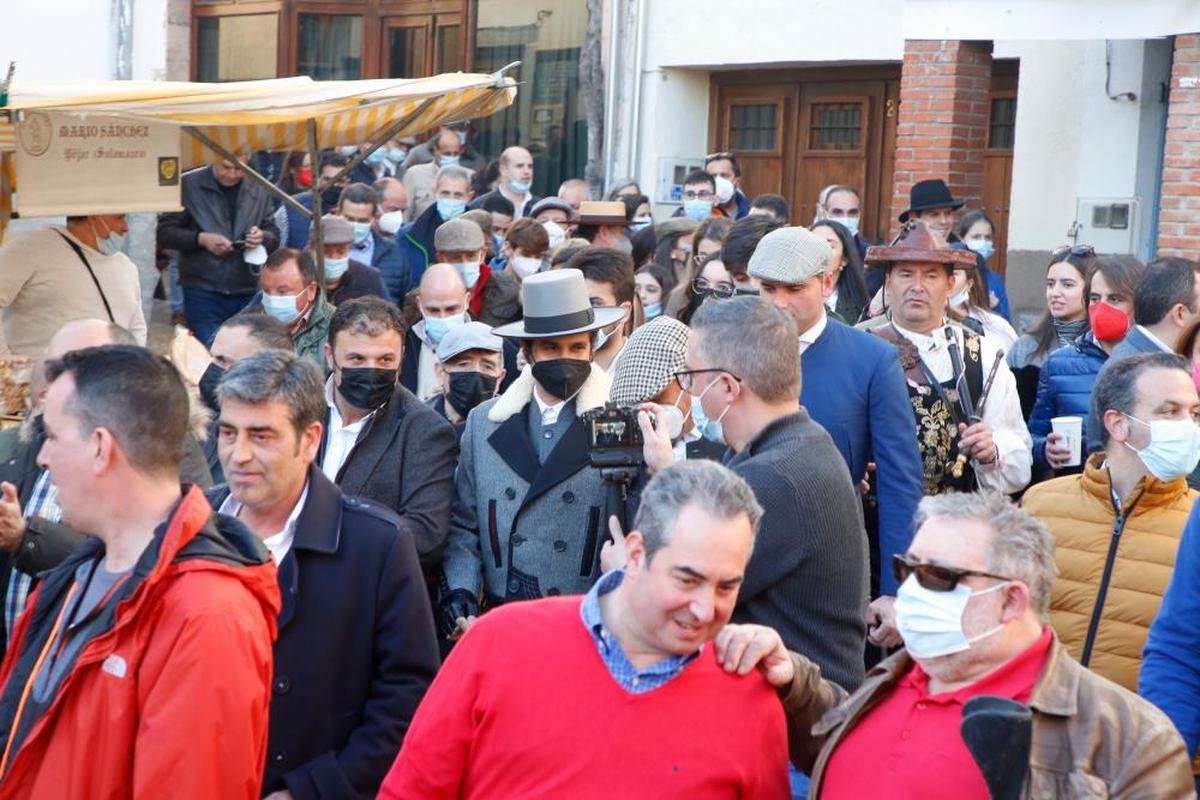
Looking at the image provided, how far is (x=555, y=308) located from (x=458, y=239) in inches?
155

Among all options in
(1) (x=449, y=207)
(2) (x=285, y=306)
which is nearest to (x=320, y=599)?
(2) (x=285, y=306)

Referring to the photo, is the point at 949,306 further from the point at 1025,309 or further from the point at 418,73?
the point at 418,73

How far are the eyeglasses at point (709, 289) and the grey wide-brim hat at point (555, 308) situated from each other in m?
1.98

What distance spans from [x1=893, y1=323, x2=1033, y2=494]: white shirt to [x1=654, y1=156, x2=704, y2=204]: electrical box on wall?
9.99 m

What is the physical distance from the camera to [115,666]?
3.29 m

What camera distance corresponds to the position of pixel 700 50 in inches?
628

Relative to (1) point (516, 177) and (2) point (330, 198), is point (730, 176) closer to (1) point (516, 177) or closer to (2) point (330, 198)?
(1) point (516, 177)

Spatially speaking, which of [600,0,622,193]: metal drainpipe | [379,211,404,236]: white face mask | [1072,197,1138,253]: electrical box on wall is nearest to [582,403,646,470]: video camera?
[379,211,404,236]: white face mask

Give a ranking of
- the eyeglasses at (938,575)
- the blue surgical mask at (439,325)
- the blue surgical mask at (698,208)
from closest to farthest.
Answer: the eyeglasses at (938,575) → the blue surgical mask at (439,325) → the blue surgical mask at (698,208)

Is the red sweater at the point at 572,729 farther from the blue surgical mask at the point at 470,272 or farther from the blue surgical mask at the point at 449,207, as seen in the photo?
the blue surgical mask at the point at 449,207

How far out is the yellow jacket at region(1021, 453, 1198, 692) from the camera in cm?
483

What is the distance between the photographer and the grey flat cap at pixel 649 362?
5.24 metres

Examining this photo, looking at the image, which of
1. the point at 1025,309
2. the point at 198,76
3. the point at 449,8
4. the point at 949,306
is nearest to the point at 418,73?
the point at 449,8

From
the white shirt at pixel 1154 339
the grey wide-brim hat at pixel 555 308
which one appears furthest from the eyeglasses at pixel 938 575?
the white shirt at pixel 1154 339
